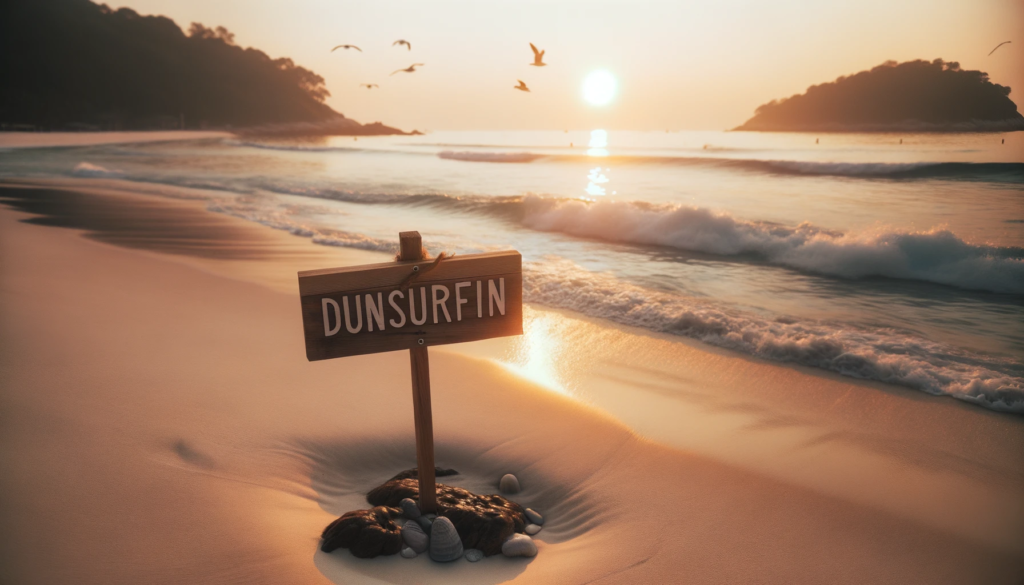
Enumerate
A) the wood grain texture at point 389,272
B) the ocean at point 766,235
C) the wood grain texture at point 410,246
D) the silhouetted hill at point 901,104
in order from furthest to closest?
1. the silhouetted hill at point 901,104
2. the ocean at point 766,235
3. the wood grain texture at point 410,246
4. the wood grain texture at point 389,272

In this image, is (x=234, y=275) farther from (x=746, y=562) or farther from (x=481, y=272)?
(x=746, y=562)

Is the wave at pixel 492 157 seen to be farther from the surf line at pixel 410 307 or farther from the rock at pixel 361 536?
the rock at pixel 361 536

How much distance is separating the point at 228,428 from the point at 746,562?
2851 mm

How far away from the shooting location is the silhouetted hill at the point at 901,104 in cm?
937

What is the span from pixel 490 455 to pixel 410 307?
1412 millimetres

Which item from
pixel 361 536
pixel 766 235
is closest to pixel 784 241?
pixel 766 235

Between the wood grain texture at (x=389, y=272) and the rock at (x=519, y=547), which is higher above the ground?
the wood grain texture at (x=389, y=272)

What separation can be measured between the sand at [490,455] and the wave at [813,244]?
5.49 meters

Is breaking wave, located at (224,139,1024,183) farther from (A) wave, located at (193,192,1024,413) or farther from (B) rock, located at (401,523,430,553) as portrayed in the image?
(B) rock, located at (401,523,430,553)

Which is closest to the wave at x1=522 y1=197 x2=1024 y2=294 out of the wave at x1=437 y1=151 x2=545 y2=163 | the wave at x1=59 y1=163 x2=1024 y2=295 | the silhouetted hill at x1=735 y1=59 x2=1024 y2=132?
the wave at x1=59 y1=163 x2=1024 y2=295

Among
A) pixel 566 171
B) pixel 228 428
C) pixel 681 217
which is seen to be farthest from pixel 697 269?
pixel 566 171

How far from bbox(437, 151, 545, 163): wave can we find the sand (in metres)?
27.4

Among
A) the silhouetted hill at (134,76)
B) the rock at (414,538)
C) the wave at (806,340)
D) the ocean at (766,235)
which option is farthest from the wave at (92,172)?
the silhouetted hill at (134,76)

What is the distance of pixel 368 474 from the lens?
10.2 ft
